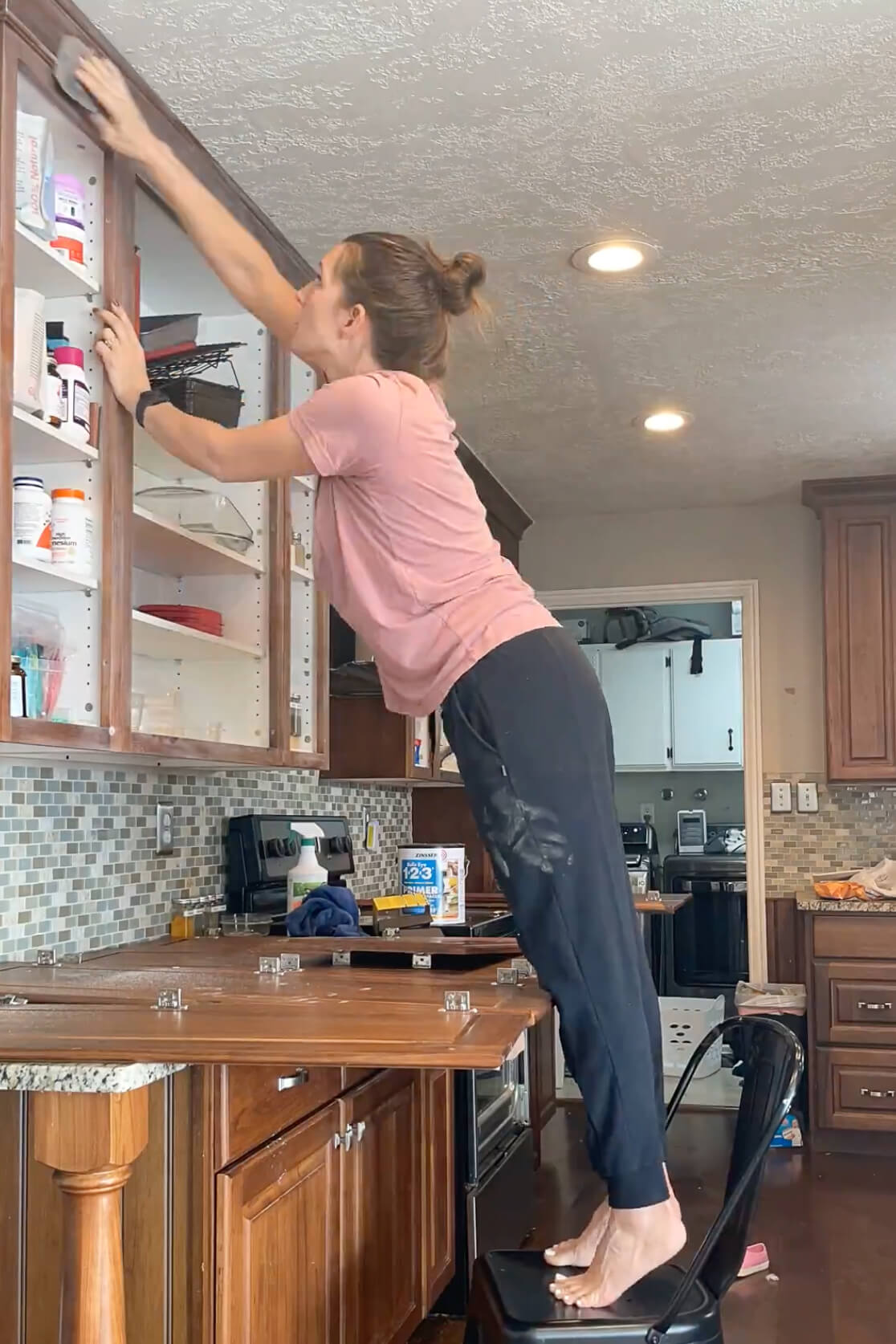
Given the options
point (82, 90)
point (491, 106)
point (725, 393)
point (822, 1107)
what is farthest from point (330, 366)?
point (822, 1107)

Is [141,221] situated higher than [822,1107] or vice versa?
[141,221]

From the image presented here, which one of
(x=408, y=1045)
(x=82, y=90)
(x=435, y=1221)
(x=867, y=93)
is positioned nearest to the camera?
(x=408, y=1045)

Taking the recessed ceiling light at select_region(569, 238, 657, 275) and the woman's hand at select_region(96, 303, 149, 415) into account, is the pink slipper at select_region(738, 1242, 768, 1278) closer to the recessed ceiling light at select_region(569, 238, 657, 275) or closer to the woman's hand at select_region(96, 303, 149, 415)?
the recessed ceiling light at select_region(569, 238, 657, 275)

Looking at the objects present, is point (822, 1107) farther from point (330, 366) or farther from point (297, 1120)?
point (330, 366)

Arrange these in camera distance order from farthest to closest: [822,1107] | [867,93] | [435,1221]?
[822,1107]
[435,1221]
[867,93]

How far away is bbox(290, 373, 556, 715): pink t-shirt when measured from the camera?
154 cm

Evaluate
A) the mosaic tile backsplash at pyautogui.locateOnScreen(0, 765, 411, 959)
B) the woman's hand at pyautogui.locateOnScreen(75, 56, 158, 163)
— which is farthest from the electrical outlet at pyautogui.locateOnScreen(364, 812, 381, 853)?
the woman's hand at pyautogui.locateOnScreen(75, 56, 158, 163)

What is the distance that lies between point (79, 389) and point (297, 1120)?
1135 mm

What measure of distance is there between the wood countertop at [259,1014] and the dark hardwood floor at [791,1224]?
3.72 feet

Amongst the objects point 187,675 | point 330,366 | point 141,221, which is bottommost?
point 187,675

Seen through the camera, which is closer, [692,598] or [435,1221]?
[435,1221]

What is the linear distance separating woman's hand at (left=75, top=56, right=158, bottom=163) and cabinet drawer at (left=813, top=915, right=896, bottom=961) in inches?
138

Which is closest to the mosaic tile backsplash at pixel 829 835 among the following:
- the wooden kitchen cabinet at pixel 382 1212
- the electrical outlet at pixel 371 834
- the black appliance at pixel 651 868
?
the black appliance at pixel 651 868

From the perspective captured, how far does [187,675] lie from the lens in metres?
2.58
